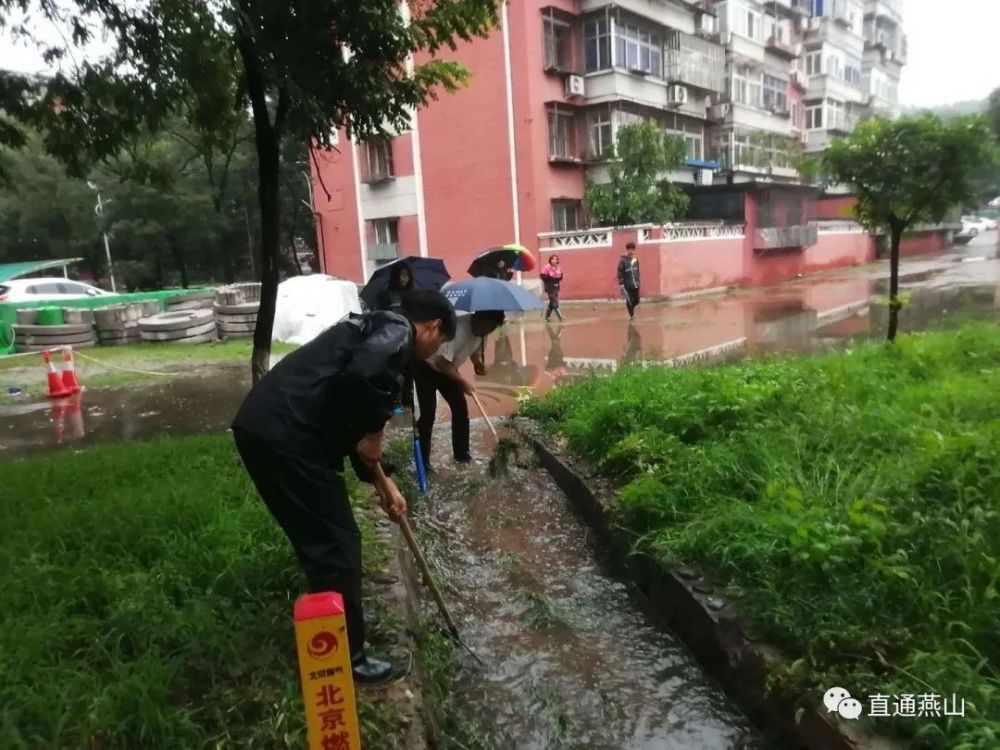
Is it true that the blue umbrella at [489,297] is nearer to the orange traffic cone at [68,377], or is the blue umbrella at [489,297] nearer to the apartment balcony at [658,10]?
the orange traffic cone at [68,377]

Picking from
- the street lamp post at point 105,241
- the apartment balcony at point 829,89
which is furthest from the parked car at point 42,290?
the apartment balcony at point 829,89

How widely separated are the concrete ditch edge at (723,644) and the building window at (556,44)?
67.4 ft

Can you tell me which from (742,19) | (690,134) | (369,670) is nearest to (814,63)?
(742,19)

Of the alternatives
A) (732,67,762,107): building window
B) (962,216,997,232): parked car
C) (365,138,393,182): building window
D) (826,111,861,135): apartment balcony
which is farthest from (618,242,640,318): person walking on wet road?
(962,216,997,232): parked car

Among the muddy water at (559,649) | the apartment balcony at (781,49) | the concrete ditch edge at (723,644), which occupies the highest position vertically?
the apartment balcony at (781,49)

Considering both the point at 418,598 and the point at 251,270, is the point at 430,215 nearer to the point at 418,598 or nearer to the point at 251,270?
the point at 251,270

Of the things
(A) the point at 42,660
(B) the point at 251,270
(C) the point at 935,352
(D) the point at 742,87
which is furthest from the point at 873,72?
(A) the point at 42,660

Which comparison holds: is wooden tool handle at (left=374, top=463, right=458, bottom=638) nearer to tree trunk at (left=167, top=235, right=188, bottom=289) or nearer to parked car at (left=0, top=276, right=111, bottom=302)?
parked car at (left=0, top=276, right=111, bottom=302)

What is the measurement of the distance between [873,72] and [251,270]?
133ft

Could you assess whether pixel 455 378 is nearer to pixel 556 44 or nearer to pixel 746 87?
pixel 556 44

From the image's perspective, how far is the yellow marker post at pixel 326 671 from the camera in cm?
165

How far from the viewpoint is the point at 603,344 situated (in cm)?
1308

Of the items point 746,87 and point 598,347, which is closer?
point 598,347

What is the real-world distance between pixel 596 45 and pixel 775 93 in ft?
51.0
